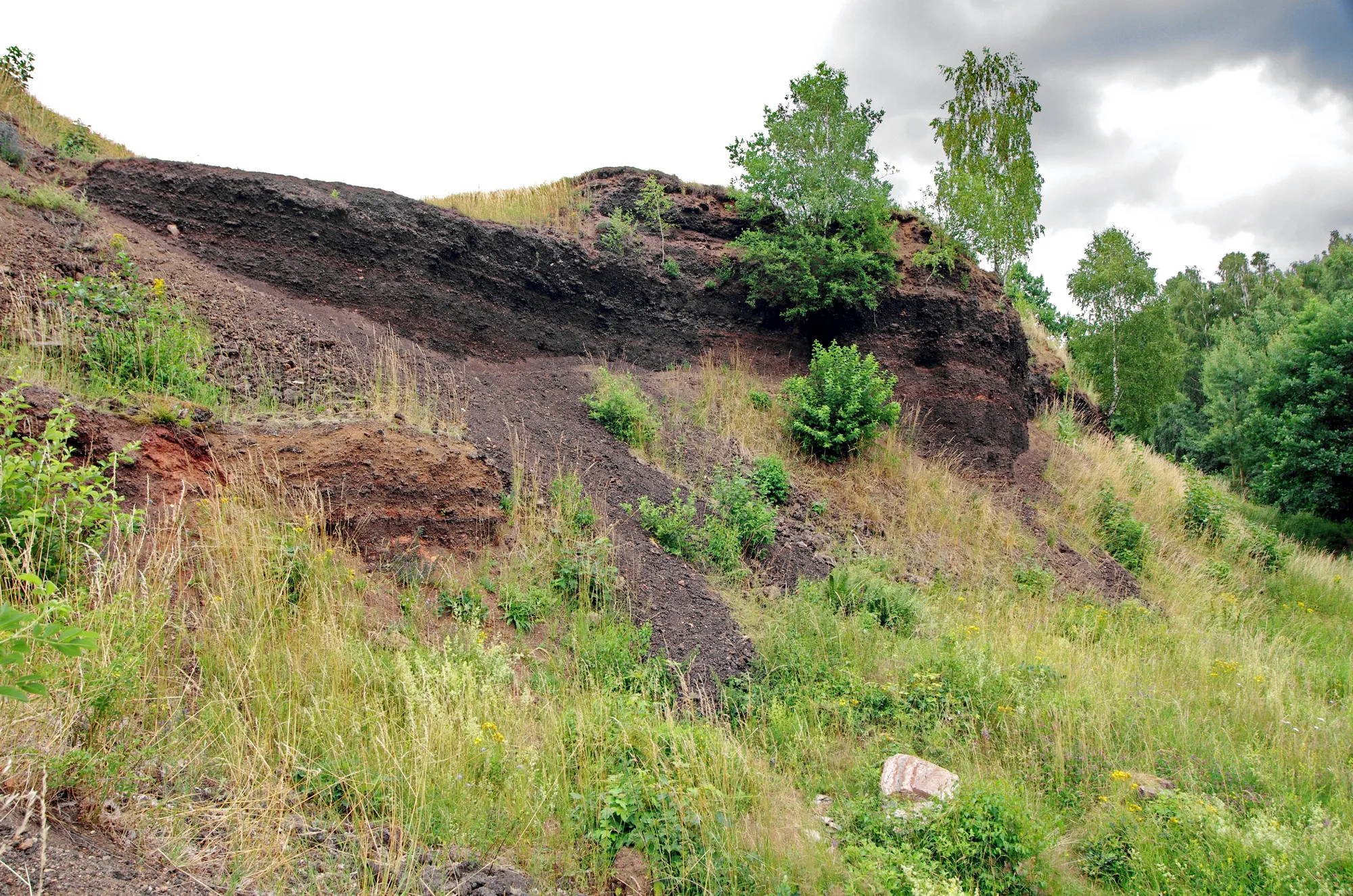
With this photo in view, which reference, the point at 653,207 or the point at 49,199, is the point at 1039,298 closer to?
the point at 653,207

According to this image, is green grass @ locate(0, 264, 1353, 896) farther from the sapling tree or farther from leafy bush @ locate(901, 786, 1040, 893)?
the sapling tree

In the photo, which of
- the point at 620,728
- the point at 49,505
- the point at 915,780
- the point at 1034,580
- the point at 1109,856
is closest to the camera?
the point at 49,505

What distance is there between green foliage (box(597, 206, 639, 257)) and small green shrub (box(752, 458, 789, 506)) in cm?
530

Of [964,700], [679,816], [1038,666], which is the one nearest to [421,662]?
[679,816]

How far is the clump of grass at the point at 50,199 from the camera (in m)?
8.39

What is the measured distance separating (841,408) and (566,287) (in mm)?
5168

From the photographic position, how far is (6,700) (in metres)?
3.15

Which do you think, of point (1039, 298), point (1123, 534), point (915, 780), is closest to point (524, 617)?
point (915, 780)

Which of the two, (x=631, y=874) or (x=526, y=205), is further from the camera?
(x=526, y=205)

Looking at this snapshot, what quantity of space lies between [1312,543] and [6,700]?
2460 cm

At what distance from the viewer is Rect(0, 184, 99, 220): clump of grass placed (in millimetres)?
8391

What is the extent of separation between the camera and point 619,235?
13844 millimetres

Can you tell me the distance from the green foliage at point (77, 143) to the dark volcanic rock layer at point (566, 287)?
482mm

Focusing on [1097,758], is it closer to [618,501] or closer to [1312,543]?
[618,501]
